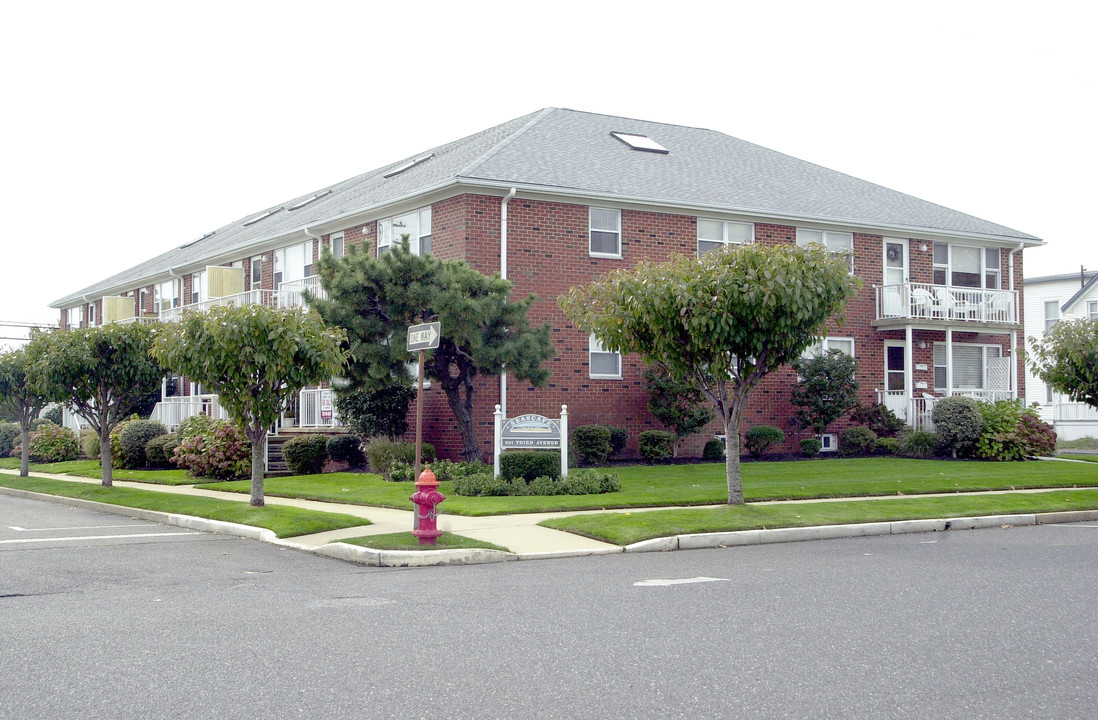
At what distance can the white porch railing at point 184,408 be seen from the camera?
3059cm

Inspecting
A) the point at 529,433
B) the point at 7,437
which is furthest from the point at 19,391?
the point at 529,433

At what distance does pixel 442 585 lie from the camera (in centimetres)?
988

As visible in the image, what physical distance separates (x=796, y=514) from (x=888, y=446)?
13.4m

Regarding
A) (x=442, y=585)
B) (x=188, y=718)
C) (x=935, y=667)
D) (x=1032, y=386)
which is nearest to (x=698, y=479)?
(x=442, y=585)

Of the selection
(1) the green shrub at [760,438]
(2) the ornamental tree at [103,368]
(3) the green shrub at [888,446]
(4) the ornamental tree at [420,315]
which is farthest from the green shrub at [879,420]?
(2) the ornamental tree at [103,368]

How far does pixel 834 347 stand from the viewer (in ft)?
91.3

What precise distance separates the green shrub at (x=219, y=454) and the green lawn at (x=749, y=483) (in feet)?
4.70

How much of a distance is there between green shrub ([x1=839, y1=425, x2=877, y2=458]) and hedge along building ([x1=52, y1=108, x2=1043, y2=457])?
1.35 meters

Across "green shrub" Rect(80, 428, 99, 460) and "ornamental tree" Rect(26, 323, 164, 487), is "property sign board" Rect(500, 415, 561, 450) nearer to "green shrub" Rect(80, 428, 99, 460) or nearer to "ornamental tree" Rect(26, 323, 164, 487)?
"ornamental tree" Rect(26, 323, 164, 487)

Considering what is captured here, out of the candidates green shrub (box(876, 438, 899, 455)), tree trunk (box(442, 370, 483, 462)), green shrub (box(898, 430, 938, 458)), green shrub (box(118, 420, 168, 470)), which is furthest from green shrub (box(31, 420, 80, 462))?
green shrub (box(898, 430, 938, 458))

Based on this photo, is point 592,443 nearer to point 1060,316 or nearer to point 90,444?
point 90,444

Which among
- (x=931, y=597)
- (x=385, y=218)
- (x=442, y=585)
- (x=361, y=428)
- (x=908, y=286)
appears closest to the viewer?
(x=931, y=597)

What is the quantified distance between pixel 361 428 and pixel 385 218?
18.9 ft

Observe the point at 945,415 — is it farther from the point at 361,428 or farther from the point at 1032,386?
the point at 1032,386
